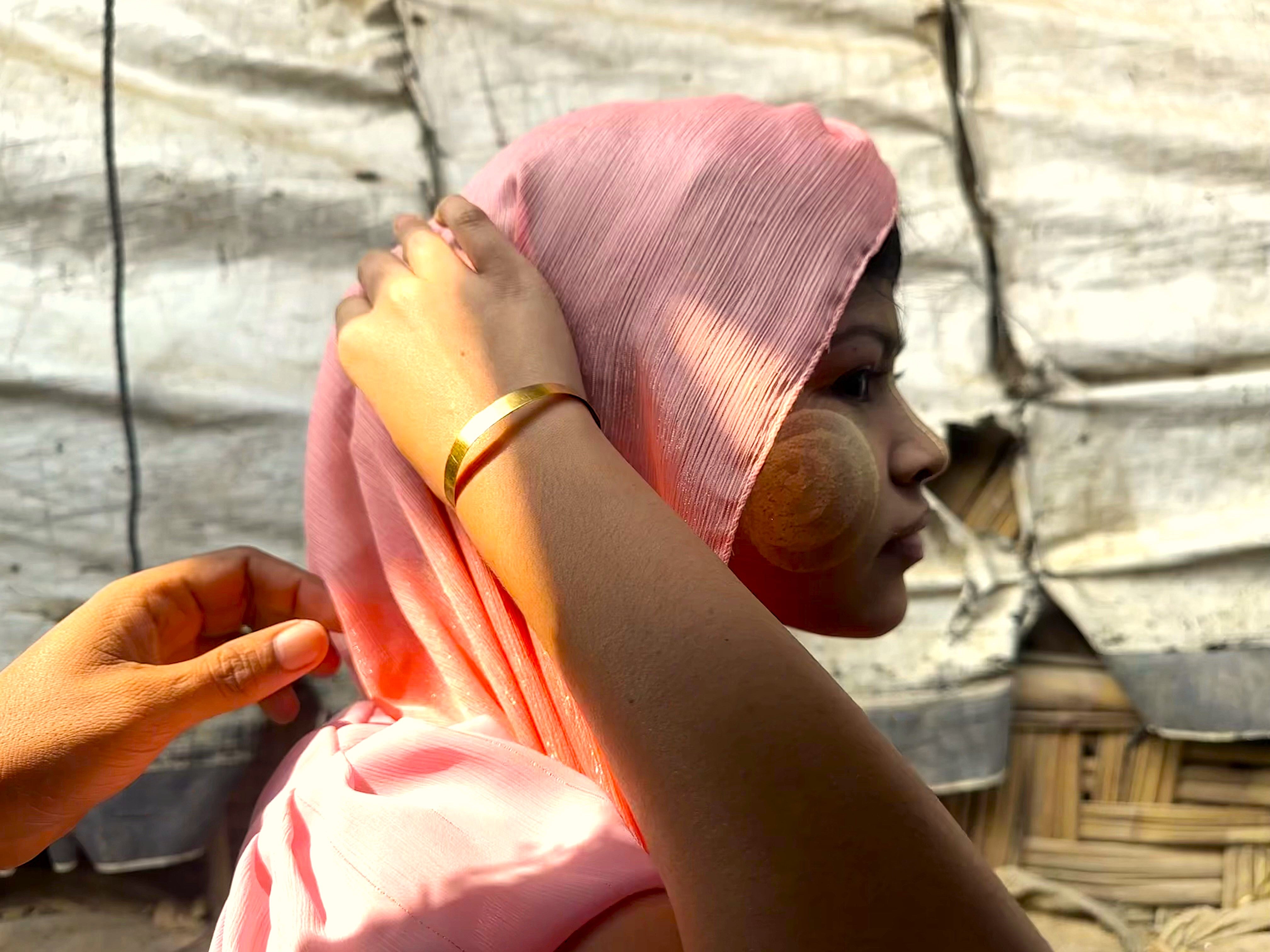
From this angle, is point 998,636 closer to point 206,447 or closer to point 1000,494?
point 1000,494

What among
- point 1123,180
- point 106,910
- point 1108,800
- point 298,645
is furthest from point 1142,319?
point 106,910

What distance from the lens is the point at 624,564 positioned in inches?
19.6

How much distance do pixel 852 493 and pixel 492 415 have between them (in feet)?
0.88

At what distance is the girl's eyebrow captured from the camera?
70cm

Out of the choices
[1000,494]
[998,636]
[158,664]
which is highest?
[158,664]

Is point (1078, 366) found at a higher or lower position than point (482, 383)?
lower

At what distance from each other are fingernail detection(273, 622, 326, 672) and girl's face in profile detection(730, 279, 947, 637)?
0.31 meters

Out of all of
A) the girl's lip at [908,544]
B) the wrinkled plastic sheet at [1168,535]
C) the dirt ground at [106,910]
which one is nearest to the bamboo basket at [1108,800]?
the wrinkled plastic sheet at [1168,535]

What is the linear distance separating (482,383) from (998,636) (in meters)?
0.79

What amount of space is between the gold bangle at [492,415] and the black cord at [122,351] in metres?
0.59

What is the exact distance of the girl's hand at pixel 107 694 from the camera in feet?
2.25

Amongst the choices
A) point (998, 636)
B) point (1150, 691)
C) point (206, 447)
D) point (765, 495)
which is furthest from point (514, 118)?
point (1150, 691)

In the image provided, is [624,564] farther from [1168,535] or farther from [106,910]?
[1168,535]

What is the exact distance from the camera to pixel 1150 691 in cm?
114
